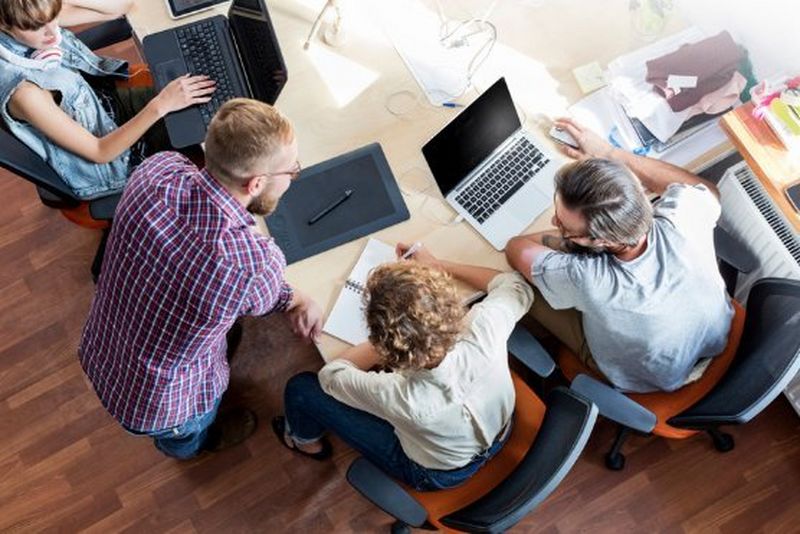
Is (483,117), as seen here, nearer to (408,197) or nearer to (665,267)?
(408,197)

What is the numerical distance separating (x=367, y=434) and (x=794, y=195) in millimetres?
1265

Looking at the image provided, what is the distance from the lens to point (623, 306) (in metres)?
1.84

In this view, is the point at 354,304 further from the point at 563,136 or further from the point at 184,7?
the point at 184,7

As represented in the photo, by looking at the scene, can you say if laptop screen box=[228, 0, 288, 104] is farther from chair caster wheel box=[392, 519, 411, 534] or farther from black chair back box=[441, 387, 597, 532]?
chair caster wheel box=[392, 519, 411, 534]

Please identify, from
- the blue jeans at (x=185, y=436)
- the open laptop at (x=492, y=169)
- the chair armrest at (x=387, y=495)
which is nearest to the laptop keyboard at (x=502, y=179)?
the open laptop at (x=492, y=169)

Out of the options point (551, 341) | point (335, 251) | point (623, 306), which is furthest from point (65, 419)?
point (623, 306)

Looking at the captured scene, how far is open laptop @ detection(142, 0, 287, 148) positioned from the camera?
6.92 feet

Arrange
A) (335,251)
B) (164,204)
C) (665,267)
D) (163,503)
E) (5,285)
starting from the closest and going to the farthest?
(164,204) → (665,267) → (335,251) → (163,503) → (5,285)

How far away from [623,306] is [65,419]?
6.17 ft

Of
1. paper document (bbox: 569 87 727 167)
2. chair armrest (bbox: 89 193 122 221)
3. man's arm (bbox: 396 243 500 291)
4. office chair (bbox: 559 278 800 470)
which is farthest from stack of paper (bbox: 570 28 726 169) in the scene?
chair armrest (bbox: 89 193 122 221)

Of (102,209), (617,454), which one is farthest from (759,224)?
(102,209)

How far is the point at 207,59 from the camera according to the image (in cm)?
221

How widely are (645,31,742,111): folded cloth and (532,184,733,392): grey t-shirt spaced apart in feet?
1.07

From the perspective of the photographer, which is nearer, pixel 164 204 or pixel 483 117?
pixel 164 204
